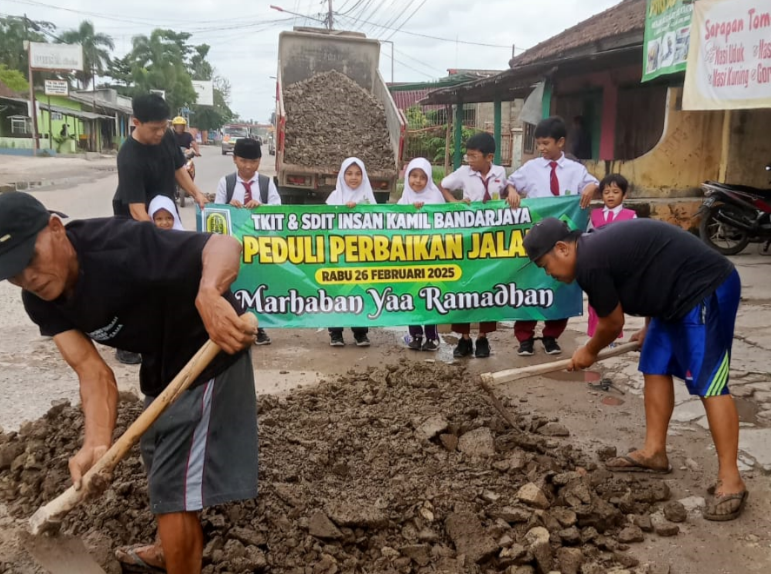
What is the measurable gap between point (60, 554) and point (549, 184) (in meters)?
4.55

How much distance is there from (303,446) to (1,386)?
2586 mm

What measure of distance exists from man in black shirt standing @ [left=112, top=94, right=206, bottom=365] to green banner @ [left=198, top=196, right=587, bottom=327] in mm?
475

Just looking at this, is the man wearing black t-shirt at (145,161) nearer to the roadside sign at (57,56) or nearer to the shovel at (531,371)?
the shovel at (531,371)

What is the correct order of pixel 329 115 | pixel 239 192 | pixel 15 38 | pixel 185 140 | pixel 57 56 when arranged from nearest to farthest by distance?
pixel 239 192
pixel 329 115
pixel 185 140
pixel 57 56
pixel 15 38

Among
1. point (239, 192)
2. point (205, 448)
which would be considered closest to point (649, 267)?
point (205, 448)

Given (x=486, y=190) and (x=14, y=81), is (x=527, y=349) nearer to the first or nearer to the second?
(x=486, y=190)

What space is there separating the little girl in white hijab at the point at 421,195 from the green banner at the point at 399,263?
0.15 m

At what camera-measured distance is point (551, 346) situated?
575 cm

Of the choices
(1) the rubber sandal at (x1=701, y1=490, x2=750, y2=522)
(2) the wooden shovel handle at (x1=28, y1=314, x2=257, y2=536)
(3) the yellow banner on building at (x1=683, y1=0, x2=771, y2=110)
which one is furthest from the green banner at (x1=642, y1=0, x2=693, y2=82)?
(2) the wooden shovel handle at (x1=28, y1=314, x2=257, y2=536)

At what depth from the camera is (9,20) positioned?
6322 cm

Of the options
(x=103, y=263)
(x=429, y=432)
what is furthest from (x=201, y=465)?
(x=429, y=432)

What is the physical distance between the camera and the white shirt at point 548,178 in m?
5.71

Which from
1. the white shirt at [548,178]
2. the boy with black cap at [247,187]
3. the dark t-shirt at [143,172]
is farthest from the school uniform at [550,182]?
the dark t-shirt at [143,172]

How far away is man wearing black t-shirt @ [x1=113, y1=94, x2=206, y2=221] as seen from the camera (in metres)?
5.05
